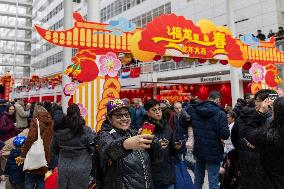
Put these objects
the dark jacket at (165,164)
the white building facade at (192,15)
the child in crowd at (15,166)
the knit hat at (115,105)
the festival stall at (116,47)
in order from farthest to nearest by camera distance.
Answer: the white building facade at (192,15), the festival stall at (116,47), the child in crowd at (15,166), the dark jacket at (165,164), the knit hat at (115,105)

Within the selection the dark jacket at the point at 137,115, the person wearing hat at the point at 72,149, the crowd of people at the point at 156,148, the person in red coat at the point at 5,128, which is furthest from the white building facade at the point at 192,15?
the person wearing hat at the point at 72,149

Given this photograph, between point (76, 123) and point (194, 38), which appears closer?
point (76, 123)

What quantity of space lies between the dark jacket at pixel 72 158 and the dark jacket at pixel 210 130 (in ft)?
6.38

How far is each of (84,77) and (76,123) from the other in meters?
4.72

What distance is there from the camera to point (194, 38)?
34.9ft

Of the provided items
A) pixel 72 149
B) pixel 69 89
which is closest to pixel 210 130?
pixel 72 149

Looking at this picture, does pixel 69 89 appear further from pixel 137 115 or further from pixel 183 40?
pixel 183 40

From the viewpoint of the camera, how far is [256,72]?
1262 centimetres

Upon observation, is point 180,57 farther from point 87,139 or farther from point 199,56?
point 87,139

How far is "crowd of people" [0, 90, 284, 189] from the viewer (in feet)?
7.75

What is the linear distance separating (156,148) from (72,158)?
2075 millimetres

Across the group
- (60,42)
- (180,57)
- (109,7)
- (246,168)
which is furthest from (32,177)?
(109,7)

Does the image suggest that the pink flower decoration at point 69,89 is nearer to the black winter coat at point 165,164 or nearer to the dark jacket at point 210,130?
the dark jacket at point 210,130

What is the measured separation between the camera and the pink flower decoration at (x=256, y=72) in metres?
12.5
